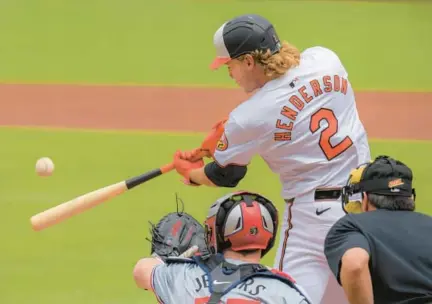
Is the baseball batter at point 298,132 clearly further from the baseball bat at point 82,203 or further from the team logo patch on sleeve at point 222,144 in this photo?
the baseball bat at point 82,203

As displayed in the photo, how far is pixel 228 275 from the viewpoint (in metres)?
3.11

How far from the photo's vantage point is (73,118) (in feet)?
29.6

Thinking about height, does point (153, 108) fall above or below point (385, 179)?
above

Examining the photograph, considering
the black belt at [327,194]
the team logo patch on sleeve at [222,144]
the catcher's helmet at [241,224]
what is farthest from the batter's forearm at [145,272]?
the black belt at [327,194]

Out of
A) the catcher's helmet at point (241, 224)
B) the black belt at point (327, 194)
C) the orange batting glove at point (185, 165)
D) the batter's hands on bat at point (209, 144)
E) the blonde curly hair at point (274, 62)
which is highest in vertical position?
the blonde curly hair at point (274, 62)

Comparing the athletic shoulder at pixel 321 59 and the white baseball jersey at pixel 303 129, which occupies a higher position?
the athletic shoulder at pixel 321 59

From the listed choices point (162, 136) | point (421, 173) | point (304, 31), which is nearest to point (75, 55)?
point (162, 136)

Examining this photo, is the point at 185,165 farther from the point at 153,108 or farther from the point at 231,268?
the point at 153,108

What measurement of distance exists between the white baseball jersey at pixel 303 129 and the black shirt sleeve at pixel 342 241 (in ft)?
3.07

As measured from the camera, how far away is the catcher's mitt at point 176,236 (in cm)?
376

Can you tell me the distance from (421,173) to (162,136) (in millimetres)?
2591

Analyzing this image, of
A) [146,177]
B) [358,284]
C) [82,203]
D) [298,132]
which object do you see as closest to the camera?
[358,284]

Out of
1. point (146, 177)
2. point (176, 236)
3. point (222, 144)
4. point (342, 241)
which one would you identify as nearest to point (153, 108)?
point (146, 177)

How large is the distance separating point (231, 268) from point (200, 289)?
14cm
